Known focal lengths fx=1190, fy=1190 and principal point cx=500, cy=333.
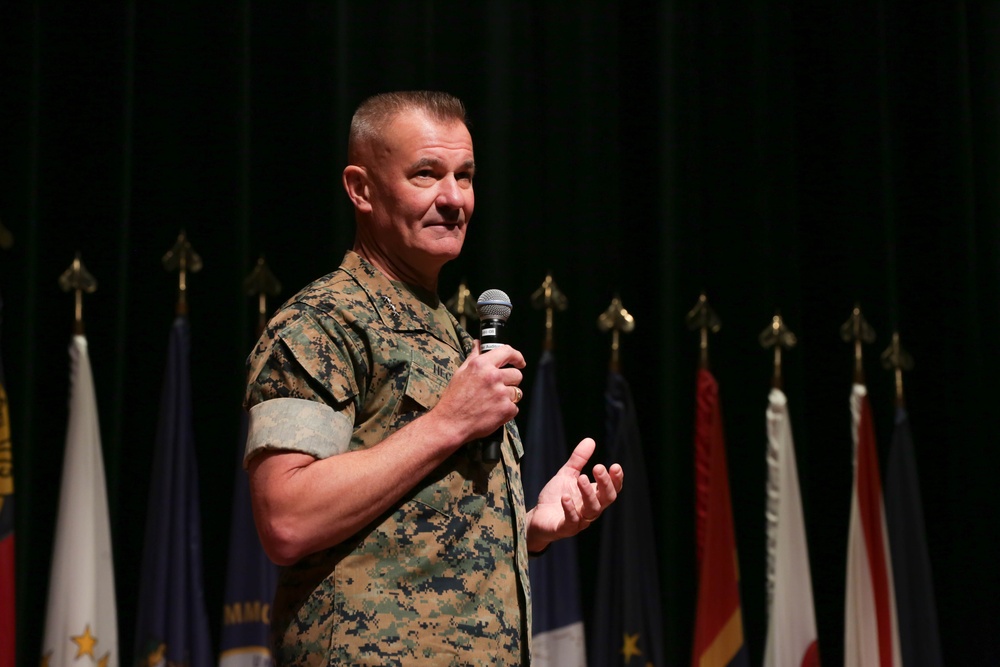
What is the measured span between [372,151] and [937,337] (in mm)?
3408

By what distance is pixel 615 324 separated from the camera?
14.1ft

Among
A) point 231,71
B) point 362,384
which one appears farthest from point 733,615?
point 362,384

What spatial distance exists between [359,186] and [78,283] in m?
2.25

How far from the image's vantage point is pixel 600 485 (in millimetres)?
1702

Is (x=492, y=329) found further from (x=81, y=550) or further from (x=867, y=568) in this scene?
(x=867, y=568)

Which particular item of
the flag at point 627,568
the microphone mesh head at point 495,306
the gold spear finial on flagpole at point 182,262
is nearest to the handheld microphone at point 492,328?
the microphone mesh head at point 495,306

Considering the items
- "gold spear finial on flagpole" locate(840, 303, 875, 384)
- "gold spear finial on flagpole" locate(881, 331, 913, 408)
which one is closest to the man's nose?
"gold spear finial on flagpole" locate(840, 303, 875, 384)

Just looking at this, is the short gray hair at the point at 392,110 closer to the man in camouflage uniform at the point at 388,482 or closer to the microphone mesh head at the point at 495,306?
the man in camouflage uniform at the point at 388,482

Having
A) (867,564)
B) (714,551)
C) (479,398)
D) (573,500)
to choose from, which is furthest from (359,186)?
(867,564)

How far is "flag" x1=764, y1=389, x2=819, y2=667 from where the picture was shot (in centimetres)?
409

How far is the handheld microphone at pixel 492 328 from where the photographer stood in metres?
1.58

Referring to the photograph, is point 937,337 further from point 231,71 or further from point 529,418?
point 231,71

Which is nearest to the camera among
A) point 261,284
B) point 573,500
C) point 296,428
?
point 296,428

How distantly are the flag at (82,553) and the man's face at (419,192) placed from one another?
2170mm
